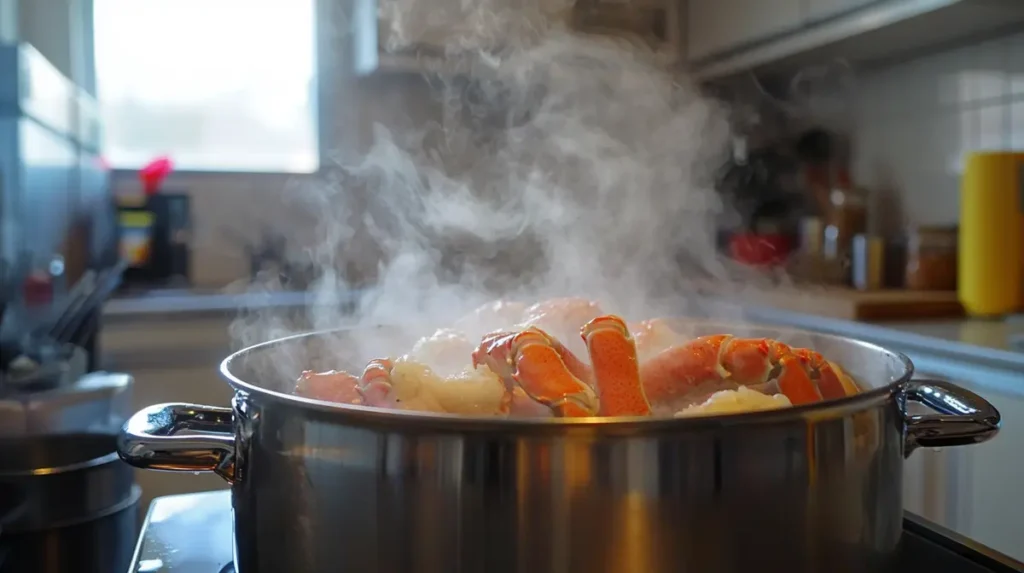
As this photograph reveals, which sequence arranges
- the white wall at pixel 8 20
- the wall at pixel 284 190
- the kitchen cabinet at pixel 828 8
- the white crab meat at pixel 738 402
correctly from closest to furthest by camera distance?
1. the white crab meat at pixel 738 402
2. the kitchen cabinet at pixel 828 8
3. the white wall at pixel 8 20
4. the wall at pixel 284 190

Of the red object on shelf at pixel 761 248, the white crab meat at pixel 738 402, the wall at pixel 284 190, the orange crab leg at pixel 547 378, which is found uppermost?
the wall at pixel 284 190

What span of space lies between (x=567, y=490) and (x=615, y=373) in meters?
0.15

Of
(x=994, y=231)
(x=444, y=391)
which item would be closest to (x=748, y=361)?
(x=444, y=391)

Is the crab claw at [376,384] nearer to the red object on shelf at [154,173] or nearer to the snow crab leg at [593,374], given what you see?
the snow crab leg at [593,374]

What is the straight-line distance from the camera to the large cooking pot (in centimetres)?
40

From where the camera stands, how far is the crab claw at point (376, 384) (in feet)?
1.77

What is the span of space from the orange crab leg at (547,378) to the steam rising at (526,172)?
1.44 meters

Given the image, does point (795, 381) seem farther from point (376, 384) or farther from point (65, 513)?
point (65, 513)

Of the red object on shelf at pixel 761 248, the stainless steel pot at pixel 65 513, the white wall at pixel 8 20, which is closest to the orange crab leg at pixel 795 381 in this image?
the stainless steel pot at pixel 65 513

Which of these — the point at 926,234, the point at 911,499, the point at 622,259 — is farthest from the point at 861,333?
the point at 622,259

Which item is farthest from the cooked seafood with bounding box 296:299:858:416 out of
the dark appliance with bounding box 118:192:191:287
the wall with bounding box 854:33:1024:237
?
→ the dark appliance with bounding box 118:192:191:287

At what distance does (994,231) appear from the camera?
1684mm

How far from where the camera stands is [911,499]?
147cm

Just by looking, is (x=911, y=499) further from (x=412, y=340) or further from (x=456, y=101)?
(x=456, y=101)
